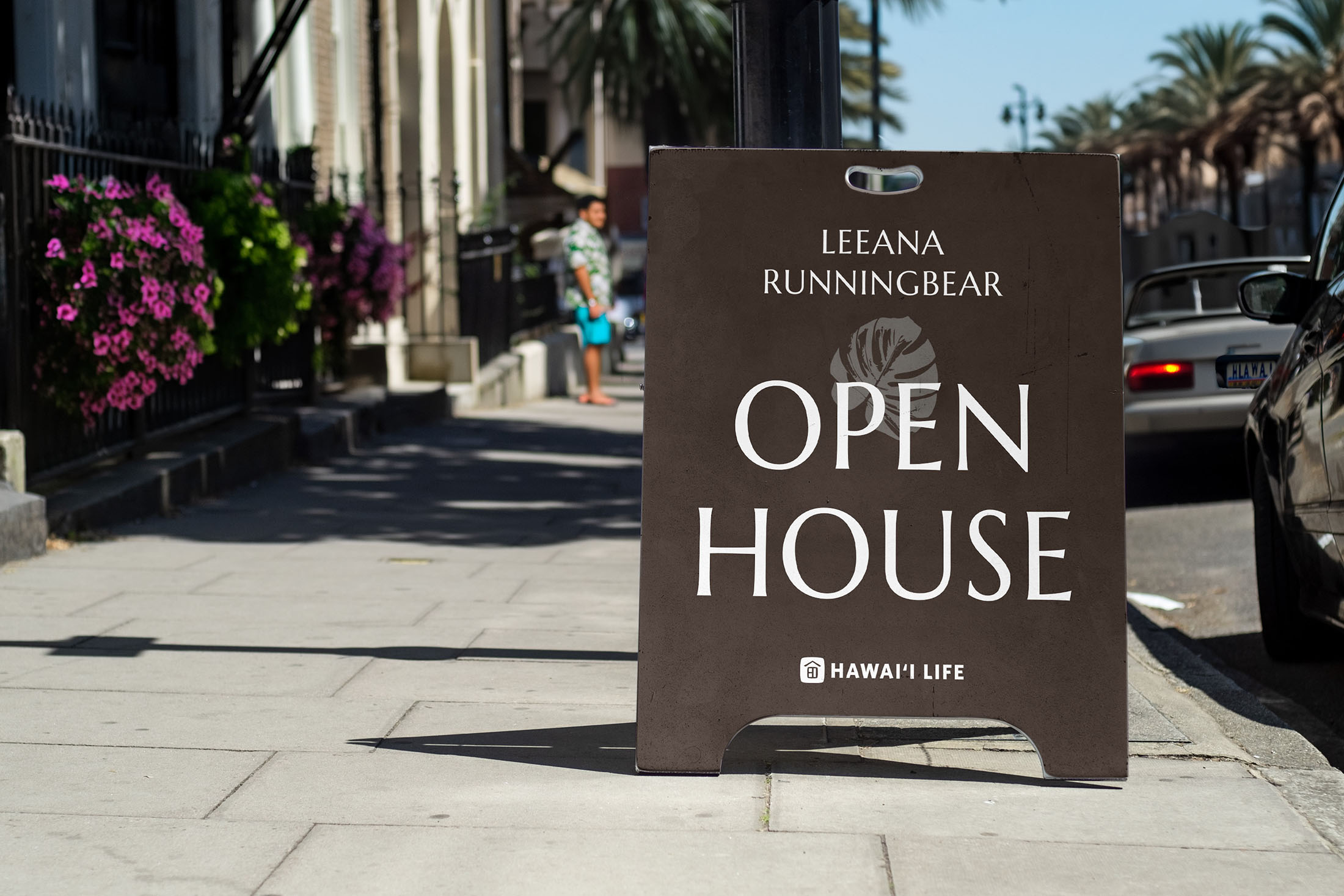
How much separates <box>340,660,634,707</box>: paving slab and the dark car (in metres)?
2.13

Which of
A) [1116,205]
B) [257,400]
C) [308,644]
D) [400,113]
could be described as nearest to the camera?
[1116,205]

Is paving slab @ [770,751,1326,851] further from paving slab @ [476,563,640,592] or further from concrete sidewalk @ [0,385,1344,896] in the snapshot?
paving slab @ [476,563,640,592]

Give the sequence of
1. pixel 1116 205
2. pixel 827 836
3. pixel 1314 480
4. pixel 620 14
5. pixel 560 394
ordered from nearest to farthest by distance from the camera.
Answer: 1. pixel 827 836
2. pixel 1116 205
3. pixel 1314 480
4. pixel 560 394
5. pixel 620 14

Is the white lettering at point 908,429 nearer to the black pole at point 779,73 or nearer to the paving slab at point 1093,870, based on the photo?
the paving slab at point 1093,870

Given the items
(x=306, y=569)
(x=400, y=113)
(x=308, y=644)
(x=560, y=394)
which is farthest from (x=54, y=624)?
(x=560, y=394)

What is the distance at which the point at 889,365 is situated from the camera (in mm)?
4215

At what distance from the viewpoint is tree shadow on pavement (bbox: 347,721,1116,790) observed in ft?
14.4

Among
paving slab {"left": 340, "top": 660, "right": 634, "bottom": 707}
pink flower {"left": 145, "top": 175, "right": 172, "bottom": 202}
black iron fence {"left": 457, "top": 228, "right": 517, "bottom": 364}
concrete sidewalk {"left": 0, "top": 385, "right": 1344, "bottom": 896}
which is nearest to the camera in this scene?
concrete sidewalk {"left": 0, "top": 385, "right": 1344, "bottom": 896}

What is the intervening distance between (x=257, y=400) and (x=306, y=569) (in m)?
4.76

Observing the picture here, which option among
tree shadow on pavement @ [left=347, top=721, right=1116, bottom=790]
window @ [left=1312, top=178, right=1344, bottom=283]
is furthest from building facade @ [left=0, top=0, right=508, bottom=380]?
window @ [left=1312, top=178, right=1344, bottom=283]

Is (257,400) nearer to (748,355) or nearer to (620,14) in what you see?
(748,355)

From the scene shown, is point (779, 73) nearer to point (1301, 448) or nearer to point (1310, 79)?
point (1301, 448)

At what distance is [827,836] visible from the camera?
3.85 metres

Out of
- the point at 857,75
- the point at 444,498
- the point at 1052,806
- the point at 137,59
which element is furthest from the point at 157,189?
the point at 857,75
